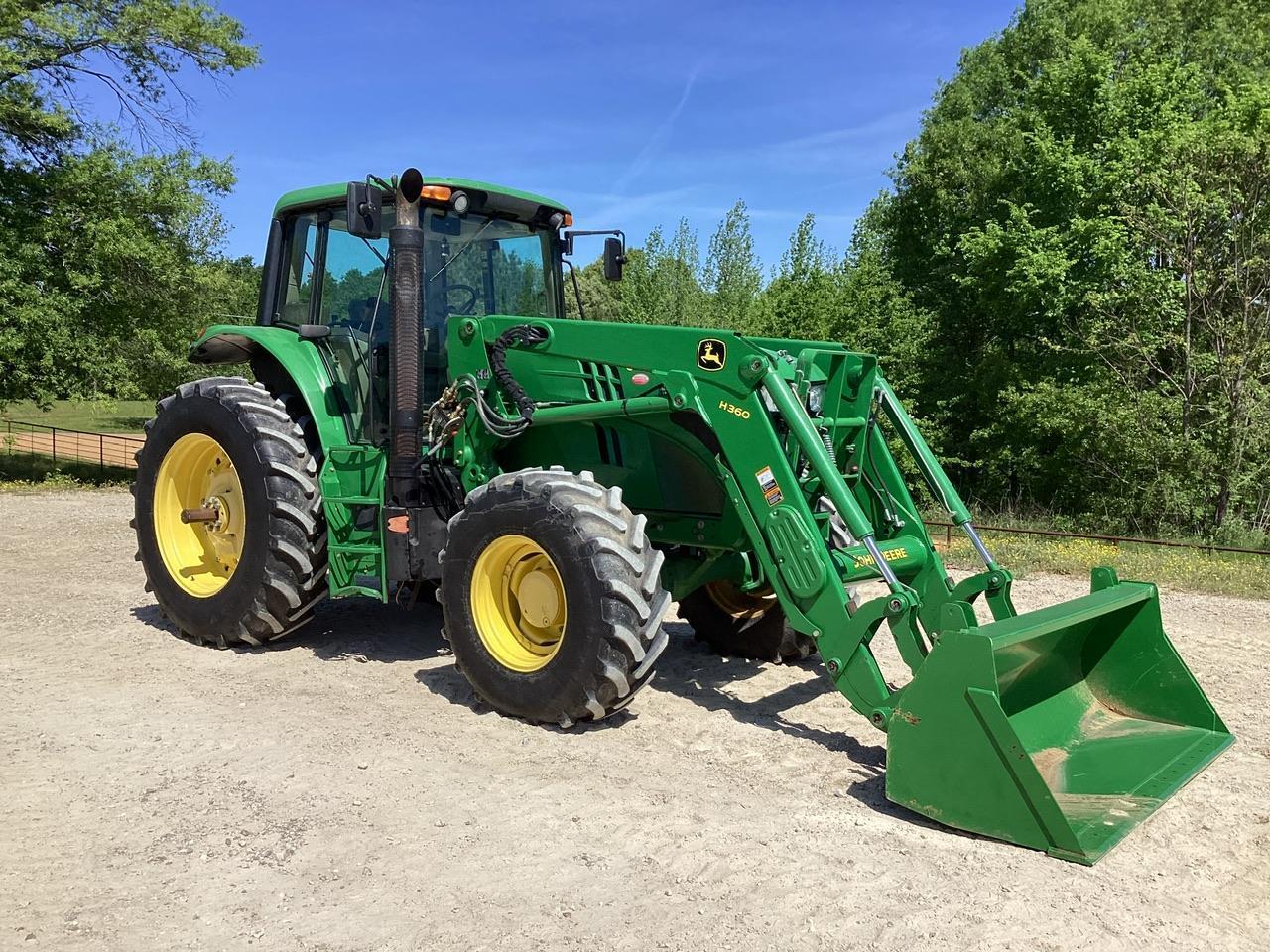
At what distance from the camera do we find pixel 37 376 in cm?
1716

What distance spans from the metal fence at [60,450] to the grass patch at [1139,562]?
16556 mm

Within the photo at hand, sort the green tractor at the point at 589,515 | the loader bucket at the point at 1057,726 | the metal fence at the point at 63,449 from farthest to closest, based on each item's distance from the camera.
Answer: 1. the metal fence at the point at 63,449
2. the green tractor at the point at 589,515
3. the loader bucket at the point at 1057,726

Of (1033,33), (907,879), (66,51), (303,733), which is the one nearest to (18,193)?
(66,51)

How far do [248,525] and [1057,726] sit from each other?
4.68 m

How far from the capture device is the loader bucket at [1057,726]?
3.64 meters

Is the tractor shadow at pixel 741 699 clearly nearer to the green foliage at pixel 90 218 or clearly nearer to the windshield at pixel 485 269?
the windshield at pixel 485 269

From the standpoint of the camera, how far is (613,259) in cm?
694

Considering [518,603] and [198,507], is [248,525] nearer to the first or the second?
[198,507]

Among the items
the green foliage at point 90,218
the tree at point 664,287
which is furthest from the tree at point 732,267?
the green foliage at point 90,218

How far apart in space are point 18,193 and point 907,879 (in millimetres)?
18919

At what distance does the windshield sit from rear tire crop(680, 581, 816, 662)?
2.28 m

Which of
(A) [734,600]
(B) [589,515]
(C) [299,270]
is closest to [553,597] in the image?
(B) [589,515]

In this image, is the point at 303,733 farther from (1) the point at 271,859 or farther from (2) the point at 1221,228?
(2) the point at 1221,228

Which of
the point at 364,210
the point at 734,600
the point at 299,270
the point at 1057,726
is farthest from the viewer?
the point at 299,270
